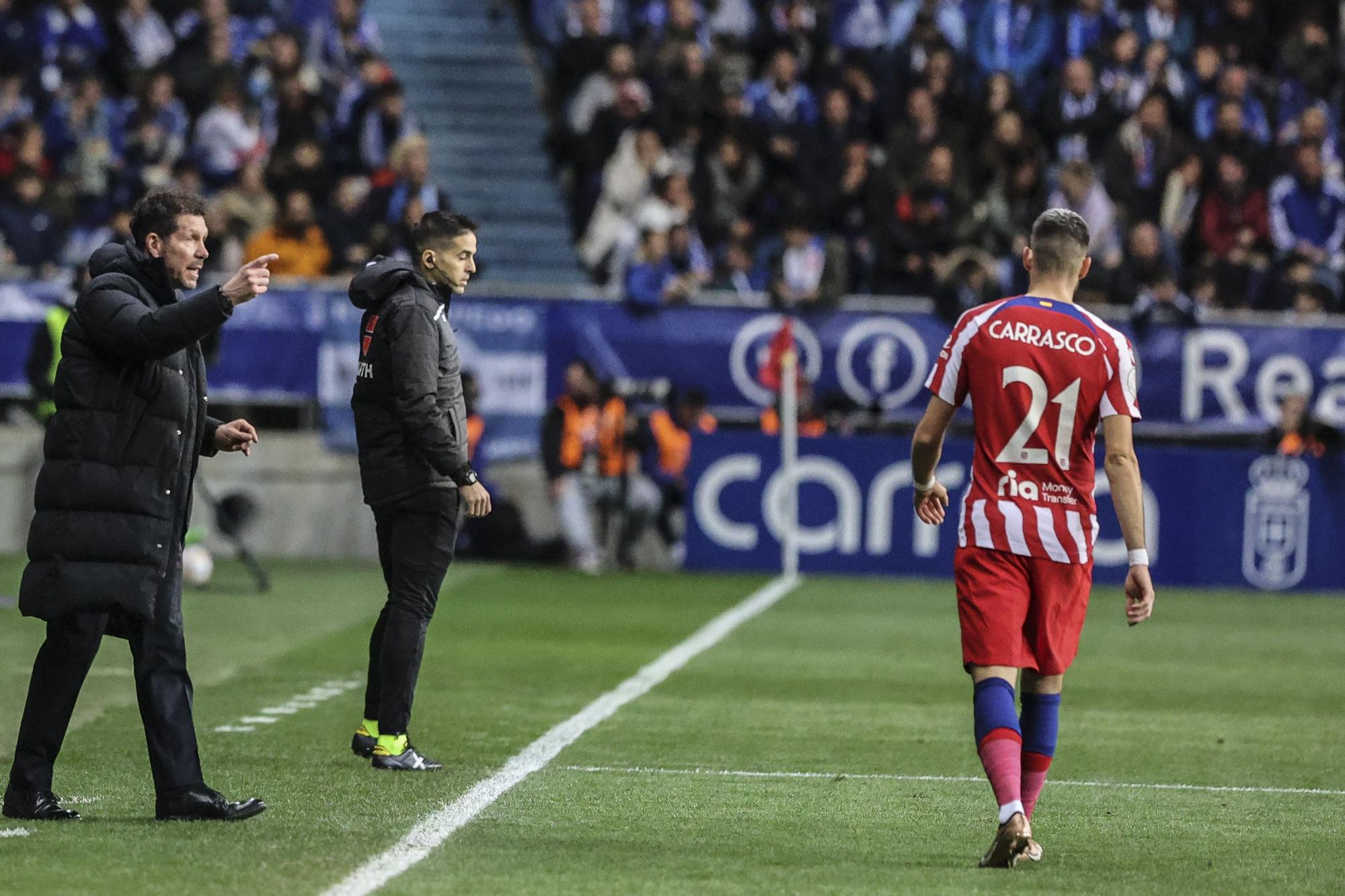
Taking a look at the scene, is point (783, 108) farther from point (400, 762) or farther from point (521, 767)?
point (400, 762)

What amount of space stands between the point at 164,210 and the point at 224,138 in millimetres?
15510

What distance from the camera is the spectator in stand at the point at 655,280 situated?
19.4 meters

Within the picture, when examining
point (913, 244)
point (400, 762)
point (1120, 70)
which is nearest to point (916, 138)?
point (913, 244)

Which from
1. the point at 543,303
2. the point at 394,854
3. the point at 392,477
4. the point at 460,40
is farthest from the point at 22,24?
the point at 394,854

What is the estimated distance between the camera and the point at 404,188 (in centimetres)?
2084

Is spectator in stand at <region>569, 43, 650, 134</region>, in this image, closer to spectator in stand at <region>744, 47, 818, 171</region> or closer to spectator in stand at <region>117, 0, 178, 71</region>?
spectator in stand at <region>744, 47, 818, 171</region>

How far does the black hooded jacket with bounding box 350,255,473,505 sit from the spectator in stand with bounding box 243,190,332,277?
12.0 m

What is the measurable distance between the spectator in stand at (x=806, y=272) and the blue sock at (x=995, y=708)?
12632 mm

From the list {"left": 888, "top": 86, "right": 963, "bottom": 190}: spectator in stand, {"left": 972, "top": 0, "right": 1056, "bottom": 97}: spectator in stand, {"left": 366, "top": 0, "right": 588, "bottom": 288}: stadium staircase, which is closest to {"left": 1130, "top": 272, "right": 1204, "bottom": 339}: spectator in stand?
{"left": 888, "top": 86, "right": 963, "bottom": 190}: spectator in stand

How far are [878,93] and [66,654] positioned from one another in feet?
55.6

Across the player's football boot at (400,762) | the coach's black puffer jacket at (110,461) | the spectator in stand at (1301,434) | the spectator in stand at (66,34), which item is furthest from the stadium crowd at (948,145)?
the coach's black puffer jacket at (110,461)

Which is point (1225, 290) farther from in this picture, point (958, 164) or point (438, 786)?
point (438, 786)

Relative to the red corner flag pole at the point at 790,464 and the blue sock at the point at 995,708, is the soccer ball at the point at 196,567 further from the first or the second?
the blue sock at the point at 995,708

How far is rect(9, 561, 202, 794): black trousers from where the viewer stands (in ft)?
23.1
